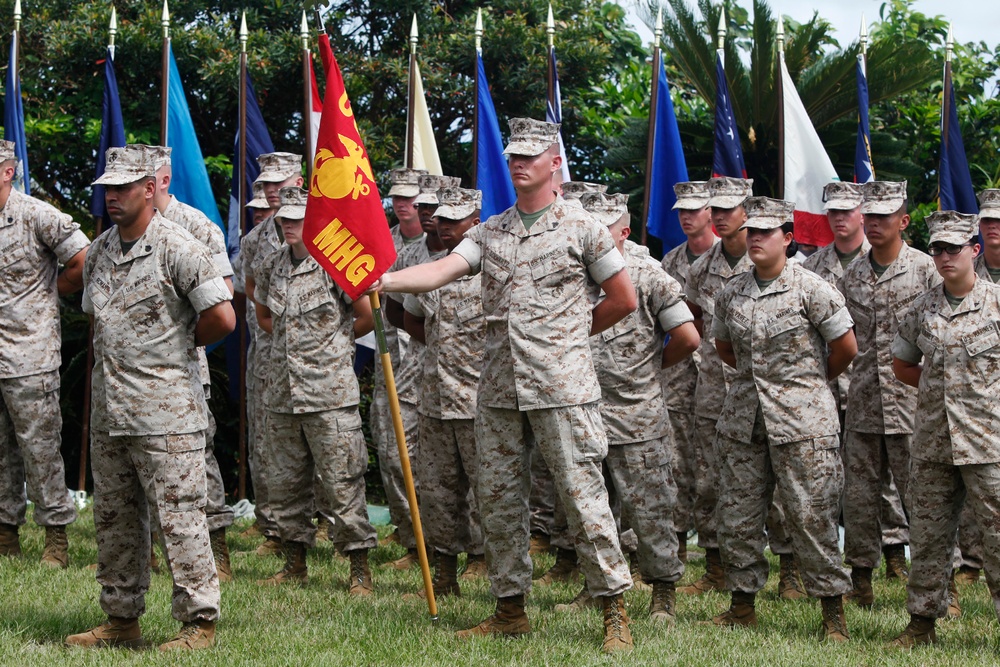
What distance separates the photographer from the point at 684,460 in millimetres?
8914

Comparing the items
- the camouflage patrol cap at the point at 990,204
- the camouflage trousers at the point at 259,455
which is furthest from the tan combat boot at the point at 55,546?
the camouflage patrol cap at the point at 990,204

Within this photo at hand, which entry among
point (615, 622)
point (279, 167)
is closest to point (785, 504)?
point (615, 622)

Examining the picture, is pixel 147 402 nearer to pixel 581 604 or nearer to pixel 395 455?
pixel 581 604

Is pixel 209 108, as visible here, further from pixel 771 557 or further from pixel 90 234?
pixel 771 557

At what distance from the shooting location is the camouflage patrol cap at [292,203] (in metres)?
8.02

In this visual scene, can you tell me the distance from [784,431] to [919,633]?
1.17 metres

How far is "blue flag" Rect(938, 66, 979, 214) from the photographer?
1040 cm

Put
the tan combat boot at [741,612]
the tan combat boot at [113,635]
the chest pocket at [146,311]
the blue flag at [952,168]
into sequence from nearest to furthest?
the chest pocket at [146,311] → the tan combat boot at [113,635] → the tan combat boot at [741,612] → the blue flag at [952,168]

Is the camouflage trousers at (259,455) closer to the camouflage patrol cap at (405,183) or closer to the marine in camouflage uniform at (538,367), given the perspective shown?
the camouflage patrol cap at (405,183)

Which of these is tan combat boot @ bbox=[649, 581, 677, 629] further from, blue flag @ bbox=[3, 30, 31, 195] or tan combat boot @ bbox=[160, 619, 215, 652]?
blue flag @ bbox=[3, 30, 31, 195]

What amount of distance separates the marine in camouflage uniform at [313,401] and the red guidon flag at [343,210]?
3.32ft

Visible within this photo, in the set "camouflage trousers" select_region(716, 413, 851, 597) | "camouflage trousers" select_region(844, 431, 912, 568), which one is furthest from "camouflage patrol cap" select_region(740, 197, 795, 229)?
"camouflage trousers" select_region(844, 431, 912, 568)

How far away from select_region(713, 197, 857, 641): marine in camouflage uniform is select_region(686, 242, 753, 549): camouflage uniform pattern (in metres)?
1.31

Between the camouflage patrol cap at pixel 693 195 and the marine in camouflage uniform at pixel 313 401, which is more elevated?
the camouflage patrol cap at pixel 693 195
